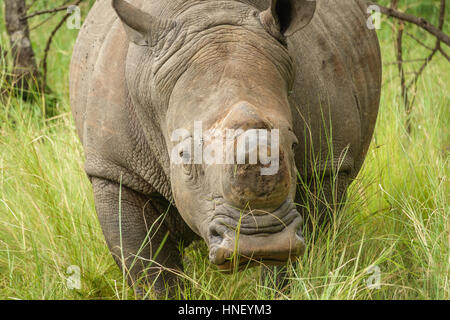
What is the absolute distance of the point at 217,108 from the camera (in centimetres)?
282

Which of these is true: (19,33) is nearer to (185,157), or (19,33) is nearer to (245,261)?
(185,157)

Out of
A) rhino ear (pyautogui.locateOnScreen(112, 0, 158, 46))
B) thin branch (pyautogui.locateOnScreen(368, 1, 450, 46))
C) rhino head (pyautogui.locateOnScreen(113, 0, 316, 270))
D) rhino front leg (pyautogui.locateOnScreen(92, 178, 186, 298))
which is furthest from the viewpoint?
thin branch (pyautogui.locateOnScreen(368, 1, 450, 46))

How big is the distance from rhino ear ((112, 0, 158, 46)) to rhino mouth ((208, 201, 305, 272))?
2.79 feet

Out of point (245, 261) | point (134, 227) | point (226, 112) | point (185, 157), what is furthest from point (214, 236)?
point (134, 227)

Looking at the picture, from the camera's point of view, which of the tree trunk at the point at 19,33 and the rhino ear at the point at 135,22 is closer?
the rhino ear at the point at 135,22

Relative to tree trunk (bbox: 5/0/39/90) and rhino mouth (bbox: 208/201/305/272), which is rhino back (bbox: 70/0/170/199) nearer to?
rhino mouth (bbox: 208/201/305/272)

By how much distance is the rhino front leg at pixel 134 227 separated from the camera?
361 centimetres

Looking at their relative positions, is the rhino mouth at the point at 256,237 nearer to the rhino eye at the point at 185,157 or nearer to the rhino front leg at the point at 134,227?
the rhino eye at the point at 185,157

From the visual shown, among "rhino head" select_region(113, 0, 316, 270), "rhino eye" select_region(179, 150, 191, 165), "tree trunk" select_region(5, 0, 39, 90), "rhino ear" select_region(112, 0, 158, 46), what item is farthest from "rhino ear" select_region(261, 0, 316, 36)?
"tree trunk" select_region(5, 0, 39, 90)

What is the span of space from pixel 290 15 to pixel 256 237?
990 millimetres

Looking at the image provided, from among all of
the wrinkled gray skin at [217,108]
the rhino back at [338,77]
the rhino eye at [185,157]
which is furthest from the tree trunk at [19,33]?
the rhino eye at [185,157]

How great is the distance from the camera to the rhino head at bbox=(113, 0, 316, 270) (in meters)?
2.68

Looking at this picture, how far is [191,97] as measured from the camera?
2.98 metres
